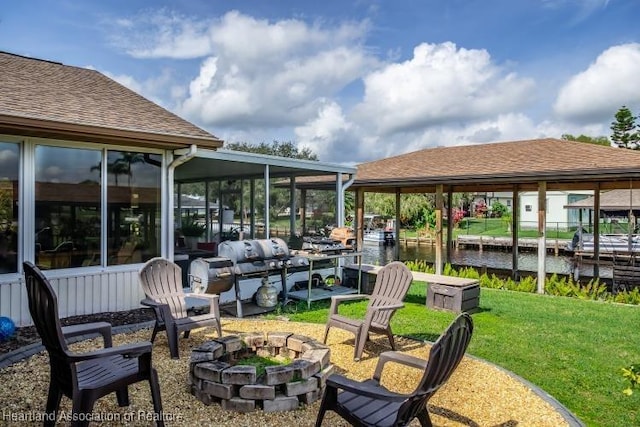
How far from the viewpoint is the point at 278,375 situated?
3342 millimetres

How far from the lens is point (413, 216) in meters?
31.1

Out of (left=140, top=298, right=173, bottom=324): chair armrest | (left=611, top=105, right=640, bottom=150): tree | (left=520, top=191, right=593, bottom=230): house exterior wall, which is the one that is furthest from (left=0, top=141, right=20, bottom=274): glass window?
(left=611, top=105, right=640, bottom=150): tree

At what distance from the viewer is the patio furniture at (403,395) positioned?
96.4 inches

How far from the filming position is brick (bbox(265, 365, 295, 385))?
3.33 meters

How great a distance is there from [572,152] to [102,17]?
1172 cm

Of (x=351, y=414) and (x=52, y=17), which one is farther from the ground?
(x=52, y=17)

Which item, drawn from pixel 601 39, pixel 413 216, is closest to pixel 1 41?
pixel 601 39

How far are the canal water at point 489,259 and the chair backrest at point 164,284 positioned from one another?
10.4m

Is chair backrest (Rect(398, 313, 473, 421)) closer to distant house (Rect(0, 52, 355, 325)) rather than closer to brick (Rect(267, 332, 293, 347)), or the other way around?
brick (Rect(267, 332, 293, 347))

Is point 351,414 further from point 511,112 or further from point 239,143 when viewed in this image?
point 239,143

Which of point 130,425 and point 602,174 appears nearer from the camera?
point 130,425

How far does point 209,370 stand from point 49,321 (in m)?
1.22

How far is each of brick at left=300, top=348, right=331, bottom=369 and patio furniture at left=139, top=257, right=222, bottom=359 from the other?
1410 millimetres

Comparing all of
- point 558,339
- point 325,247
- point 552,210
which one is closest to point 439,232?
point 325,247
